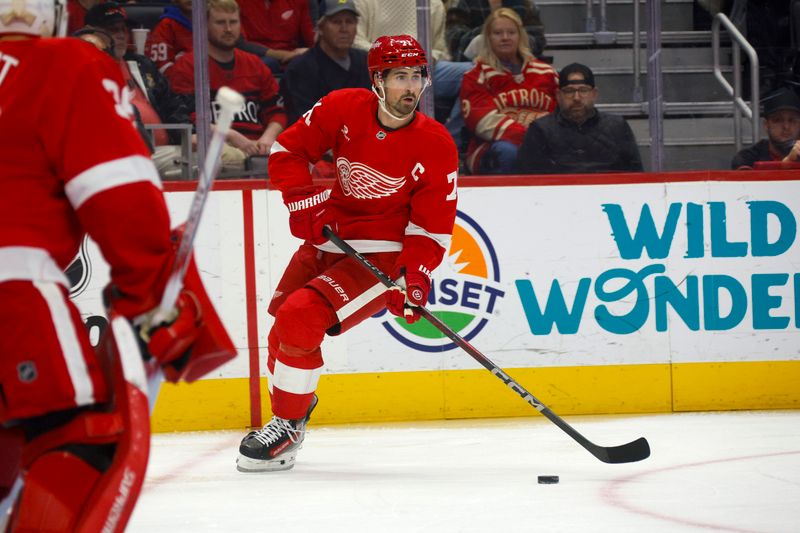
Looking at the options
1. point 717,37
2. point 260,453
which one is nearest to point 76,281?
point 260,453

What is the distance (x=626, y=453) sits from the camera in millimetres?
3430

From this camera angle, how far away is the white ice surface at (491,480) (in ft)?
9.31

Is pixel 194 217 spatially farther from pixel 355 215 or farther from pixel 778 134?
pixel 778 134

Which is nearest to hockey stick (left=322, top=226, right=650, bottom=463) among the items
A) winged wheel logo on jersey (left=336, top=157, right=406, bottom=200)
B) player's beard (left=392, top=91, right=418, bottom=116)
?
winged wheel logo on jersey (left=336, top=157, right=406, bottom=200)

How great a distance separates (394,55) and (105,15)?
4.42ft

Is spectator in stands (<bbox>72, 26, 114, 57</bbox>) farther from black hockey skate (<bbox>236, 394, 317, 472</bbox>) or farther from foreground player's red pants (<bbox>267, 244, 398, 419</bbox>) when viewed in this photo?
black hockey skate (<bbox>236, 394, 317, 472</bbox>)

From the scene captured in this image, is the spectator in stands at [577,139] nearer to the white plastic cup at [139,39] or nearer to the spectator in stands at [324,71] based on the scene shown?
the spectator in stands at [324,71]

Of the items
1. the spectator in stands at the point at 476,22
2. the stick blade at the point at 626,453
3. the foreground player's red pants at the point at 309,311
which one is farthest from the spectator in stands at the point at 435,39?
the stick blade at the point at 626,453

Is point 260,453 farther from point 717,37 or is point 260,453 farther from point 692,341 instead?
point 717,37

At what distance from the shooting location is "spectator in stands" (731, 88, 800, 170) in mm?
4648

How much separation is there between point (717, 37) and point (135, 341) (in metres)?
3.60

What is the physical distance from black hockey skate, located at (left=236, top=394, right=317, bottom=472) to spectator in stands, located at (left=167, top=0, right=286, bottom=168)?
127cm

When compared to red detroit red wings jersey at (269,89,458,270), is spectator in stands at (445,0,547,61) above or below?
above

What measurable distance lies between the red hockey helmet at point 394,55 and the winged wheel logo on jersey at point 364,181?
0.31 metres
